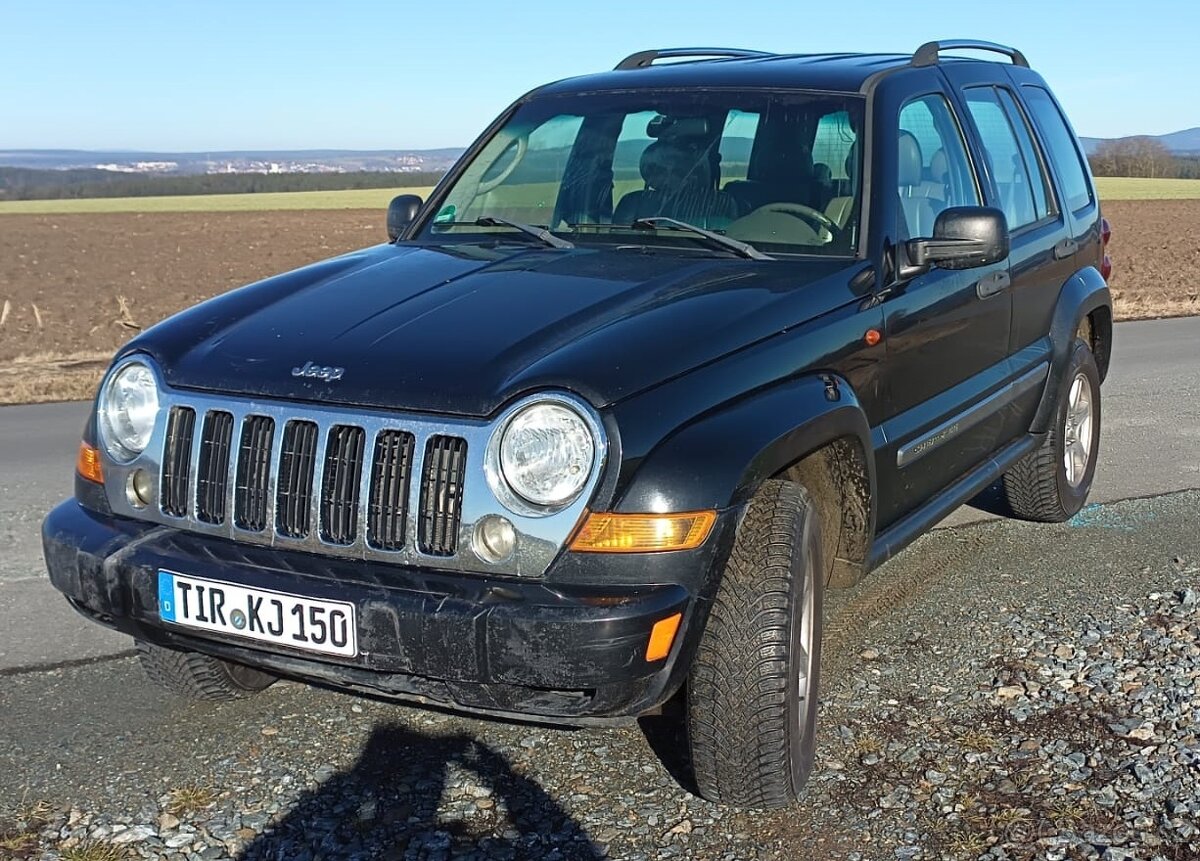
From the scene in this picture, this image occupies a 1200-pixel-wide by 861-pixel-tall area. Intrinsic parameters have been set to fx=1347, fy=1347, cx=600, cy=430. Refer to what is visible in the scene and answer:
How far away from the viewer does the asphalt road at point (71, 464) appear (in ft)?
15.3

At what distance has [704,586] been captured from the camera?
3.09 m

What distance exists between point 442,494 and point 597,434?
387 mm

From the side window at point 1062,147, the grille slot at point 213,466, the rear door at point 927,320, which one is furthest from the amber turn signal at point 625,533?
the side window at point 1062,147

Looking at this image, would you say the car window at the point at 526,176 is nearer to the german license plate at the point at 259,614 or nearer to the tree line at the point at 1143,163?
the german license plate at the point at 259,614

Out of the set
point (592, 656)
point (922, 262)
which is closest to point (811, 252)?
point (922, 262)

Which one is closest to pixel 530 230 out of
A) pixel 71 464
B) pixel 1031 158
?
pixel 1031 158

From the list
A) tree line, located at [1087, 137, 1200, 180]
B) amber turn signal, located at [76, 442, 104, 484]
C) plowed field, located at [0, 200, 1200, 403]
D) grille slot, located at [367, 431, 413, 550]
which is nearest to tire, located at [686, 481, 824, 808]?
grille slot, located at [367, 431, 413, 550]

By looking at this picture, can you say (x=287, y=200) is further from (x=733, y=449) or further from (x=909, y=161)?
(x=733, y=449)

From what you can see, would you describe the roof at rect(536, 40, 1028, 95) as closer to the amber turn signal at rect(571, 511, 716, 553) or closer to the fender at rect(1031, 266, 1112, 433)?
the fender at rect(1031, 266, 1112, 433)

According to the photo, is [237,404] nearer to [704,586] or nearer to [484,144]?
[704,586]

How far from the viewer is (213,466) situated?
3.37 m

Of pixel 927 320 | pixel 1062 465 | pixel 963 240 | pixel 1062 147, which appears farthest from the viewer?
pixel 1062 147

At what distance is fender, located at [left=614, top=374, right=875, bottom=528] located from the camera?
302cm

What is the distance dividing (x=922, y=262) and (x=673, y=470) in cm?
161
